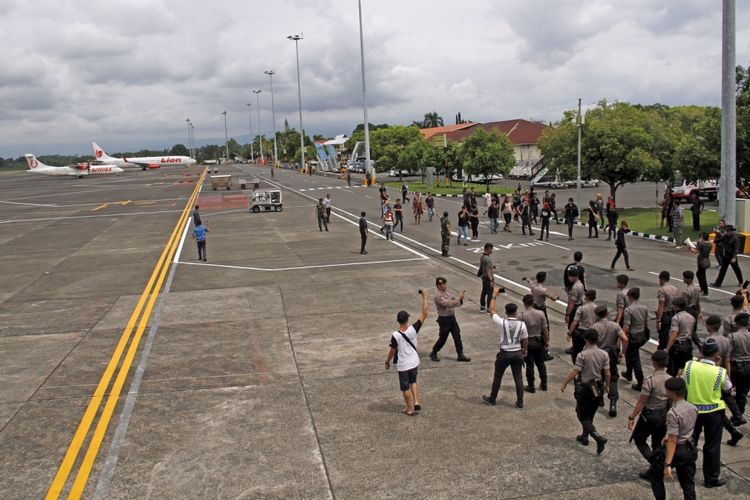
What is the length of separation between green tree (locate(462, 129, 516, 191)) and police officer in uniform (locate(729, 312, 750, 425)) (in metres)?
46.5

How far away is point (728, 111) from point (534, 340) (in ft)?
49.2

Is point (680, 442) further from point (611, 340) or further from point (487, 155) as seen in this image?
point (487, 155)

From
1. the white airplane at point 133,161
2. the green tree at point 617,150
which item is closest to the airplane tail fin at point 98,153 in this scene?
the white airplane at point 133,161

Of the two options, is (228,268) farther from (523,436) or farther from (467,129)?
(467,129)

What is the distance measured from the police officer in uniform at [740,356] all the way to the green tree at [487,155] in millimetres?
46479

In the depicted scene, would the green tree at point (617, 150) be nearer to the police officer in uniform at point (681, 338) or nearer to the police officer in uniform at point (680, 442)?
the police officer in uniform at point (681, 338)

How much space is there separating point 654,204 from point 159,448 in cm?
4108

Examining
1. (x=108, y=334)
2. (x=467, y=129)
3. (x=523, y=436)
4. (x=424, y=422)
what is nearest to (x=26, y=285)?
(x=108, y=334)

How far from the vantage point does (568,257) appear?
73.5 feet

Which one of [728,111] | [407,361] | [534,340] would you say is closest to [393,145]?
[728,111]

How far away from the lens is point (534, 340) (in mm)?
9758

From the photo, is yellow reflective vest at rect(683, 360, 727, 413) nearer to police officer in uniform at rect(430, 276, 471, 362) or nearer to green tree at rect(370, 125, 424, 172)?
police officer in uniform at rect(430, 276, 471, 362)

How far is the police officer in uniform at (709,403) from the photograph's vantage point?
671 cm

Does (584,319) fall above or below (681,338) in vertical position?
above
